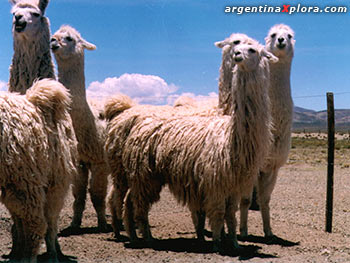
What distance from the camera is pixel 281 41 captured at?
7.51 m

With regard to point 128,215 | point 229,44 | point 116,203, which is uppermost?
point 229,44

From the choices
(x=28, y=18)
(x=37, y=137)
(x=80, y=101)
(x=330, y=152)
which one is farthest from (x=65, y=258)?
(x=330, y=152)

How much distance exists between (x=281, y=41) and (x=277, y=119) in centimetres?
119

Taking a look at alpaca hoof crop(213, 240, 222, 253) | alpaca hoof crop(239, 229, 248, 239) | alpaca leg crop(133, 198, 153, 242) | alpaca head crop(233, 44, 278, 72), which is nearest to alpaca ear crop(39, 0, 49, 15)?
alpaca head crop(233, 44, 278, 72)

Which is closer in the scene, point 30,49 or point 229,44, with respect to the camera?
point 30,49

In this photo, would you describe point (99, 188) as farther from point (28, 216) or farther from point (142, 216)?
point (28, 216)

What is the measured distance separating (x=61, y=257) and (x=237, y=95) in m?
2.81

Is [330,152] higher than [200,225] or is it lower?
higher

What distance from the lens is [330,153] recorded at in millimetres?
8172

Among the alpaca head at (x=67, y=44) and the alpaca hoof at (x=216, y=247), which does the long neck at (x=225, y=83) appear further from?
the alpaca head at (x=67, y=44)

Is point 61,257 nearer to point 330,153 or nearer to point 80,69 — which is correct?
point 80,69

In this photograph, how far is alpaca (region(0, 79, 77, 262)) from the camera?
4754 mm

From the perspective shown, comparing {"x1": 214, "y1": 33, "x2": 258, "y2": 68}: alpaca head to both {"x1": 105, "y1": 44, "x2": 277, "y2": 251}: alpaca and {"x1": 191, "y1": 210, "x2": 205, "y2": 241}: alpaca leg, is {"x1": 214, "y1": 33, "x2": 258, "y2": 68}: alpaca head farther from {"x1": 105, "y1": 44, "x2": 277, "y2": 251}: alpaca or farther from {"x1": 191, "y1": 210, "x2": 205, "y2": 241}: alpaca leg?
{"x1": 191, "y1": 210, "x2": 205, "y2": 241}: alpaca leg

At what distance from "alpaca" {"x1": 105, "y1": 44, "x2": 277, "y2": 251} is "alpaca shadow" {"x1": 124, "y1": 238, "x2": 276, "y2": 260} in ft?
0.37
